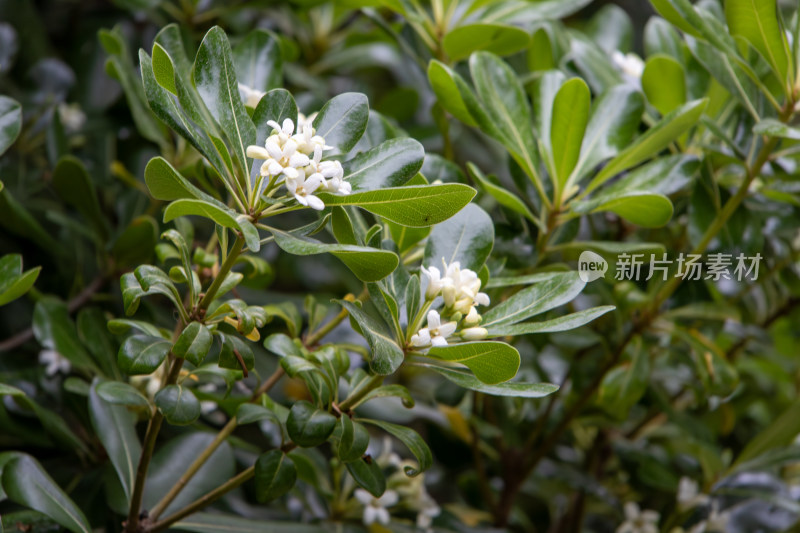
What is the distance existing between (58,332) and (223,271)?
0.53m

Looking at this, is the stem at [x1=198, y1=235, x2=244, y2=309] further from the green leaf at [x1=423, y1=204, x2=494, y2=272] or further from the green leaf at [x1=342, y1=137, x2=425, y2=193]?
the green leaf at [x1=423, y1=204, x2=494, y2=272]

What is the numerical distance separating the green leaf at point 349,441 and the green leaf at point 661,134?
0.59 metres

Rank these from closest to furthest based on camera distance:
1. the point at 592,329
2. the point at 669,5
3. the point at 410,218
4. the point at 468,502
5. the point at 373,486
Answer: the point at 410,218 < the point at 373,486 < the point at 669,5 < the point at 592,329 < the point at 468,502

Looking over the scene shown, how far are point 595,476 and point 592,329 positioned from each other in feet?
1.44

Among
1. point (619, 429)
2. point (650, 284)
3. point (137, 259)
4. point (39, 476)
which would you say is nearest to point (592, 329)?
point (650, 284)

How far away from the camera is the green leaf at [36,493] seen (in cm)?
95

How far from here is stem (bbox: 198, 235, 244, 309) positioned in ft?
2.63

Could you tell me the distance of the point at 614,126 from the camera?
1209 mm

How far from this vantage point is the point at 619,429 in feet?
5.75

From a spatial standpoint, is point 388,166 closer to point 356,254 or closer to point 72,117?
point 356,254

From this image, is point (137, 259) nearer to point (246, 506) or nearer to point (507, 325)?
point (246, 506)

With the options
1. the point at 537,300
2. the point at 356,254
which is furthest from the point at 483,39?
the point at 356,254

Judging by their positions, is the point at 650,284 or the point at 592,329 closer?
the point at 650,284

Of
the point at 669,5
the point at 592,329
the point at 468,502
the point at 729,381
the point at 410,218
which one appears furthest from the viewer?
the point at 468,502
